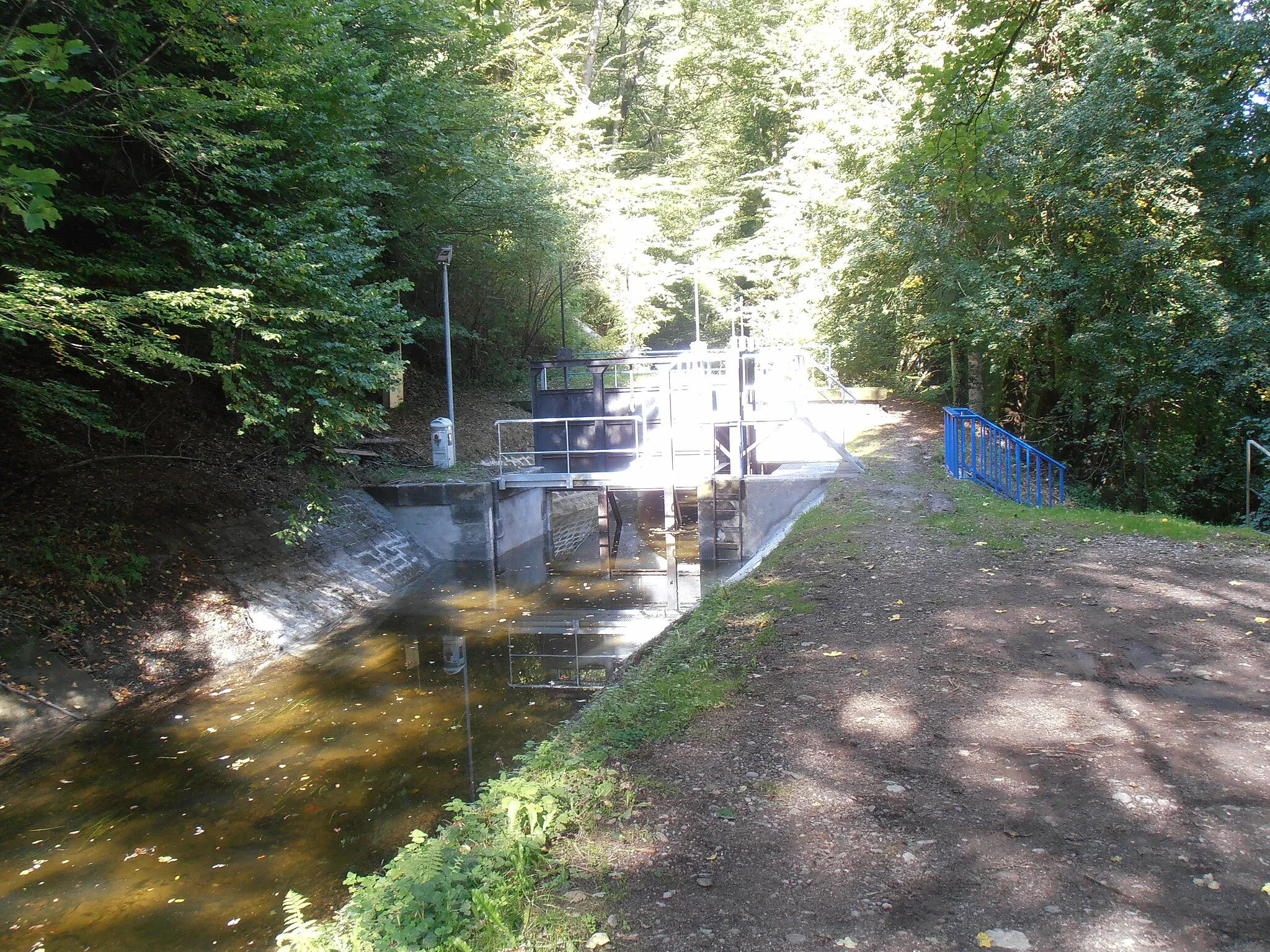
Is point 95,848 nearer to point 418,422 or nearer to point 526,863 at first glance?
point 526,863

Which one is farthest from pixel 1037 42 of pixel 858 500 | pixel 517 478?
pixel 517 478

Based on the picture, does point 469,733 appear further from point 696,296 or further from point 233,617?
point 696,296

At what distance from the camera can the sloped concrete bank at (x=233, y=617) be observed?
7.21 meters

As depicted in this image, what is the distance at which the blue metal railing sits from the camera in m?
11.4

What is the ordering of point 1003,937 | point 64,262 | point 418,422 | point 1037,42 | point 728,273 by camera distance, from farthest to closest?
point 728,273 < point 418,422 < point 1037,42 < point 64,262 < point 1003,937

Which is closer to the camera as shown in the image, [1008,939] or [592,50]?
[1008,939]

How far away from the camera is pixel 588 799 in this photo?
12.9ft

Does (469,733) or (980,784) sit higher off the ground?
(980,784)

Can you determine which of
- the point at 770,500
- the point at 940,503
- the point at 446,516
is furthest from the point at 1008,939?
the point at 446,516

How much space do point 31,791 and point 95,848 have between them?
Result: 4.02 ft

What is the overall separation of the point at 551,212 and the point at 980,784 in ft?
55.7

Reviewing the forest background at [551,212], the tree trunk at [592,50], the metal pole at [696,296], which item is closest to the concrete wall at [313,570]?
the forest background at [551,212]

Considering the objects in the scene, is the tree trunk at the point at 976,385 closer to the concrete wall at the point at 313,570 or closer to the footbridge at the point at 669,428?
the footbridge at the point at 669,428

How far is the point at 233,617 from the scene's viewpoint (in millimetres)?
9492
